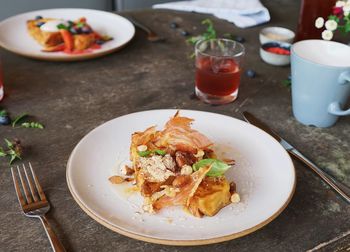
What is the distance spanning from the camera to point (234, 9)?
→ 1659 millimetres

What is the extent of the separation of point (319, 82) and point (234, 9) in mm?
762

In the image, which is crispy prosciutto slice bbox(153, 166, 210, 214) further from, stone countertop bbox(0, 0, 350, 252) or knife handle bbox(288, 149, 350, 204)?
knife handle bbox(288, 149, 350, 204)


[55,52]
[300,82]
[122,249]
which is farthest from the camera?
[55,52]

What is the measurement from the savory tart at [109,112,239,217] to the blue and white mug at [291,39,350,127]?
0.31 m

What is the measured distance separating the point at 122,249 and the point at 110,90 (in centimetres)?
56

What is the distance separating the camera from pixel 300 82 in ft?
3.35

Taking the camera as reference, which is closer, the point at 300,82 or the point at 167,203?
the point at 167,203

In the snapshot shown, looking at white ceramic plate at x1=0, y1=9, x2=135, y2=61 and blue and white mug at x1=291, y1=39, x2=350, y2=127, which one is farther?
white ceramic plate at x1=0, y1=9, x2=135, y2=61

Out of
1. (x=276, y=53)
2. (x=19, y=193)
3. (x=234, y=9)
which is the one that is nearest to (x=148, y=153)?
(x=19, y=193)

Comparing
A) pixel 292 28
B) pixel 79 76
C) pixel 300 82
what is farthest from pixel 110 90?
pixel 292 28

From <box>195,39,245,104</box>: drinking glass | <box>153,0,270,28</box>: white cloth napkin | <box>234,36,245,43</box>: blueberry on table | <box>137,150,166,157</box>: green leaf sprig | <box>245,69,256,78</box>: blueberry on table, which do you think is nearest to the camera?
<box>137,150,166,157</box>: green leaf sprig

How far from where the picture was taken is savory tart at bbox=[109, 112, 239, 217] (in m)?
0.72

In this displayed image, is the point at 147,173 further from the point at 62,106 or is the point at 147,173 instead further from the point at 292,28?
the point at 292,28

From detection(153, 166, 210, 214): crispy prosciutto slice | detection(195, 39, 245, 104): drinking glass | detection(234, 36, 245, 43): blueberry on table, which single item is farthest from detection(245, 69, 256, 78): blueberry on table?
detection(153, 166, 210, 214): crispy prosciutto slice
